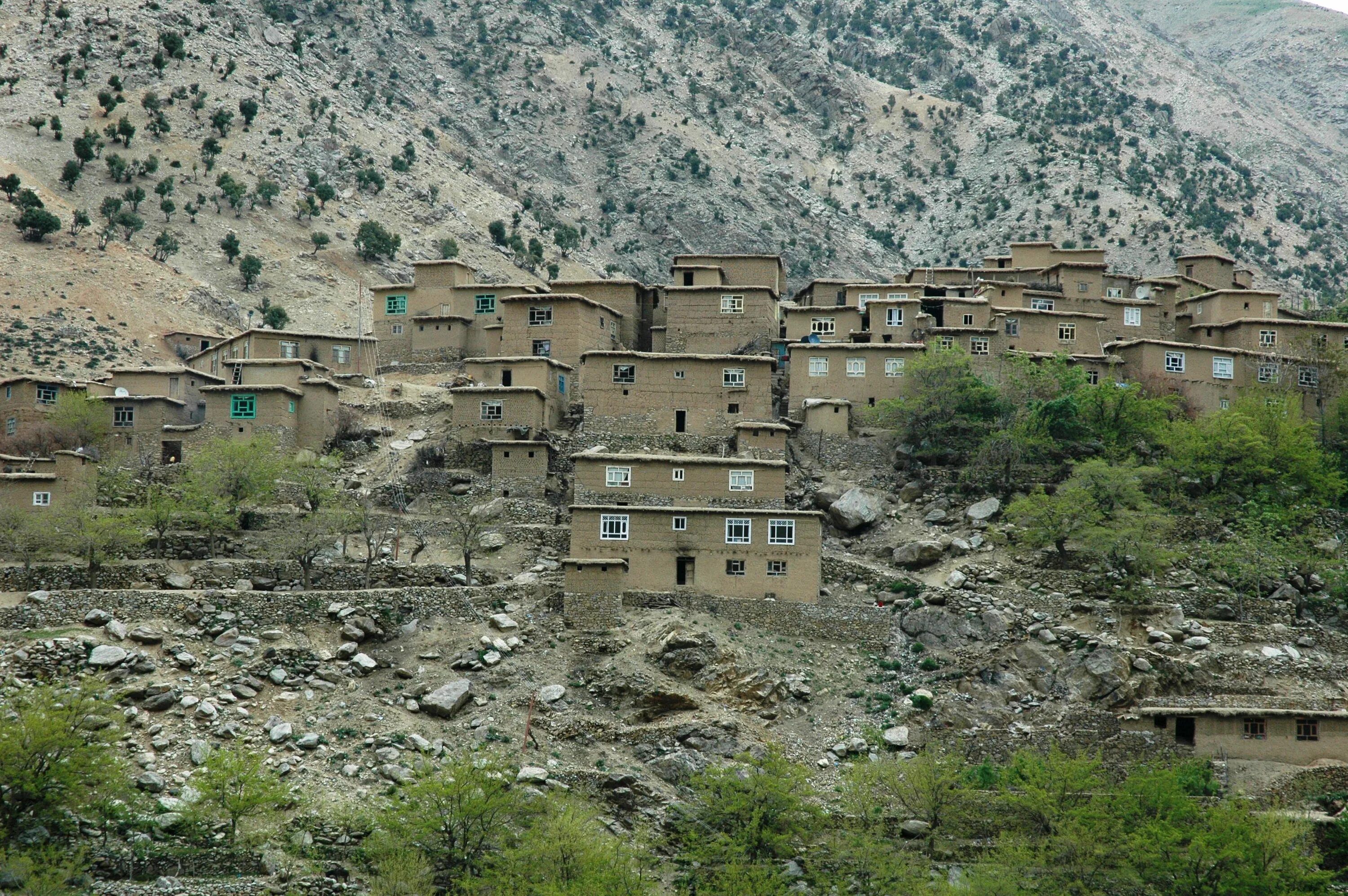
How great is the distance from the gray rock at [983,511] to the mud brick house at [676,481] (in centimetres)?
786

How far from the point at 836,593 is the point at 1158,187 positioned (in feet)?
303

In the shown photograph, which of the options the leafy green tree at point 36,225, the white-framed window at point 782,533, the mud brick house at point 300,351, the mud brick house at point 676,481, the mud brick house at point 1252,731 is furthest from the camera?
the leafy green tree at point 36,225

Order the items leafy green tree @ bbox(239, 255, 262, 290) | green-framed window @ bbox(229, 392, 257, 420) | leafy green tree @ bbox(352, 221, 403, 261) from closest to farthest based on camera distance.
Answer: green-framed window @ bbox(229, 392, 257, 420)
leafy green tree @ bbox(239, 255, 262, 290)
leafy green tree @ bbox(352, 221, 403, 261)

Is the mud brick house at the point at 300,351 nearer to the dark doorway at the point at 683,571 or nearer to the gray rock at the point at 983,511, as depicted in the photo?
the dark doorway at the point at 683,571

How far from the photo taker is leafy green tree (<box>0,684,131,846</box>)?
39.2m

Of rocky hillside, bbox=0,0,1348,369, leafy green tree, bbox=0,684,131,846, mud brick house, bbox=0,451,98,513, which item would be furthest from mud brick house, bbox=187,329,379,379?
leafy green tree, bbox=0,684,131,846

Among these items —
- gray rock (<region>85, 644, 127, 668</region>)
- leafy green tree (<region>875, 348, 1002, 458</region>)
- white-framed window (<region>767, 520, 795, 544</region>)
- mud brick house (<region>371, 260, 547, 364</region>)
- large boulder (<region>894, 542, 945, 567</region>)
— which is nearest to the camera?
gray rock (<region>85, 644, 127, 668</region>)

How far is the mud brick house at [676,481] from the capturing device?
5591cm

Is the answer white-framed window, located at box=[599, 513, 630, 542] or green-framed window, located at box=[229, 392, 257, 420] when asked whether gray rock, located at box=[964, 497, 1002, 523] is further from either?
green-framed window, located at box=[229, 392, 257, 420]

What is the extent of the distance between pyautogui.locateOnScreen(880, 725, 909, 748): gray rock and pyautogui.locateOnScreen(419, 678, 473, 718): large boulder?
13.8 meters

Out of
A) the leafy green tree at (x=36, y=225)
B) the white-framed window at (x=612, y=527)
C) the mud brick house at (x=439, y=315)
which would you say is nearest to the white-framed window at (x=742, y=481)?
the white-framed window at (x=612, y=527)

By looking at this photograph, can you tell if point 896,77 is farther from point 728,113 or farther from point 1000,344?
point 1000,344

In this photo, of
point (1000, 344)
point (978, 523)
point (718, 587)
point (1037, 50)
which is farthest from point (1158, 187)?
point (718, 587)

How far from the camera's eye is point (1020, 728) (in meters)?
47.5
